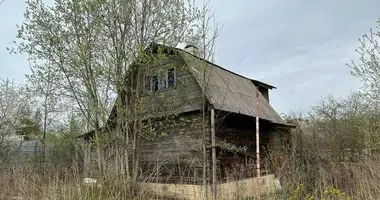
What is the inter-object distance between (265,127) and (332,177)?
259 inches

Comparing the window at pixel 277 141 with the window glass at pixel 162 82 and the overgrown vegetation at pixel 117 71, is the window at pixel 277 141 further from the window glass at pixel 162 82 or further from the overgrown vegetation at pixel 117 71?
the window glass at pixel 162 82

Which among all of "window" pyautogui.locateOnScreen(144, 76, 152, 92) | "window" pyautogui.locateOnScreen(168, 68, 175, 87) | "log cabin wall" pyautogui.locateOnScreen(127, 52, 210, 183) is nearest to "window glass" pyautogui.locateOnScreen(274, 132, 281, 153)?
"log cabin wall" pyautogui.locateOnScreen(127, 52, 210, 183)

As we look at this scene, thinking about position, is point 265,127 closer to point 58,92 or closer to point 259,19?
point 259,19

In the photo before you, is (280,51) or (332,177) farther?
(280,51)

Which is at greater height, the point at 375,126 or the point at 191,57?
the point at 191,57

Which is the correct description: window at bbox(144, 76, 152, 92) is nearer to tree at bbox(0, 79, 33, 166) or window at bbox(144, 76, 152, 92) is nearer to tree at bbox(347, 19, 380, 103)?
tree at bbox(347, 19, 380, 103)

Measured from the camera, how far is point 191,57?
10609 mm

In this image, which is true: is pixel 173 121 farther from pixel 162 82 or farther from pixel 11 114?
pixel 11 114

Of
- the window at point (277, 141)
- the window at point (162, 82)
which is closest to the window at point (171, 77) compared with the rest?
the window at point (162, 82)

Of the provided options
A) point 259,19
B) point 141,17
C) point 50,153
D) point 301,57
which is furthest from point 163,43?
point 50,153

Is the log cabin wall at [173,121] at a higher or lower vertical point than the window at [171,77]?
lower

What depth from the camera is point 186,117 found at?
34.8 feet

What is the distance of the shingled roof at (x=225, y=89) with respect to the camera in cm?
990

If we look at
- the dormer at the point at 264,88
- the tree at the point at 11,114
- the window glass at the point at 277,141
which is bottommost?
the window glass at the point at 277,141
